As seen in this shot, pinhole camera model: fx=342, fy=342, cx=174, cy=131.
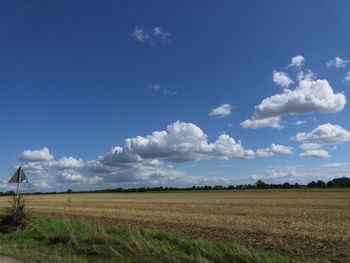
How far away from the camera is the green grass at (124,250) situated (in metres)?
9.13

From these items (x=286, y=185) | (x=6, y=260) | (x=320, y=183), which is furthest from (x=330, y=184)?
(x=6, y=260)

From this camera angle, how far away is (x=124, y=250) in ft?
34.0

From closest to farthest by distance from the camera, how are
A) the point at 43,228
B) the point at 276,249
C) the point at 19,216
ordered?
1. the point at 276,249
2. the point at 43,228
3. the point at 19,216

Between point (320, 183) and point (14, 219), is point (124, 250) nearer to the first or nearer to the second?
point (14, 219)

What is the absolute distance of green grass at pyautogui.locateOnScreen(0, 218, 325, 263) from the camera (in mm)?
9133

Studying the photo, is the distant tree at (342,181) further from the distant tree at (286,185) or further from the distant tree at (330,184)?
the distant tree at (286,185)

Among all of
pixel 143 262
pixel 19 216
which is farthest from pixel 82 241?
pixel 19 216

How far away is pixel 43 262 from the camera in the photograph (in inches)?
361

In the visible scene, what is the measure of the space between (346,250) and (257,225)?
23.1 feet

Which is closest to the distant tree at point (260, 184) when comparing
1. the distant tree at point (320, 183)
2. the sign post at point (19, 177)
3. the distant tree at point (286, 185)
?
the distant tree at point (286, 185)

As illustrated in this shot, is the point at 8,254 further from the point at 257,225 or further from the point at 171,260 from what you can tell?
the point at 257,225

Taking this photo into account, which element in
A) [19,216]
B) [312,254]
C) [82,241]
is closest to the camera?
[312,254]

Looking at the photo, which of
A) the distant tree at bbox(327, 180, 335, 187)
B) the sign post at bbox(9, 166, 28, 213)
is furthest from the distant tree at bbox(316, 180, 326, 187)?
the sign post at bbox(9, 166, 28, 213)

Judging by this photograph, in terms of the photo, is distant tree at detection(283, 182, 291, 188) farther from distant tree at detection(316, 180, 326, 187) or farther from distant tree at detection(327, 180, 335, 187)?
distant tree at detection(327, 180, 335, 187)
